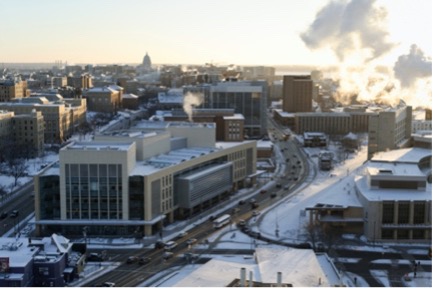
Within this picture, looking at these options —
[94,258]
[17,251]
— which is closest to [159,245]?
[94,258]

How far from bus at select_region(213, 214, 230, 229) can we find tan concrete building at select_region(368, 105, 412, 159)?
4.48 m

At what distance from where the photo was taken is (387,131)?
449 inches

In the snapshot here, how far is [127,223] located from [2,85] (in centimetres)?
1304

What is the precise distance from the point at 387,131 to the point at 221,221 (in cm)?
479

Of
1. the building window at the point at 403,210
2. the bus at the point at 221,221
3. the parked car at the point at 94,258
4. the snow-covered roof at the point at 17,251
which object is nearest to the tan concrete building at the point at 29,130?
the bus at the point at 221,221

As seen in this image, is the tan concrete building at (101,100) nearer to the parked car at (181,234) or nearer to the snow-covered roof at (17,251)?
the parked car at (181,234)

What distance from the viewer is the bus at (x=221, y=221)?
7.65 m

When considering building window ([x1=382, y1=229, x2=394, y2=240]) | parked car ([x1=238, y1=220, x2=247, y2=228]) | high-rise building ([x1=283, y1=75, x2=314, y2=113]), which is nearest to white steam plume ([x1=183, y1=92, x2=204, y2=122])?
high-rise building ([x1=283, y1=75, x2=314, y2=113])

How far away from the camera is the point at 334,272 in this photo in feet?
17.9

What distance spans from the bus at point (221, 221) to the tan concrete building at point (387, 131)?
4.48m

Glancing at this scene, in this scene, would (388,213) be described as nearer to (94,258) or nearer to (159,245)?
(159,245)

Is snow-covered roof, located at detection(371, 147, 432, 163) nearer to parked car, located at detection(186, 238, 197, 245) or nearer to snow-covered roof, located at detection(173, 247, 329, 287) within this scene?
parked car, located at detection(186, 238, 197, 245)

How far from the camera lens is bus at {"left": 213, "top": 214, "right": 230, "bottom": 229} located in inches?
301

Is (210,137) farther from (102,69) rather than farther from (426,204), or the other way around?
(102,69)
